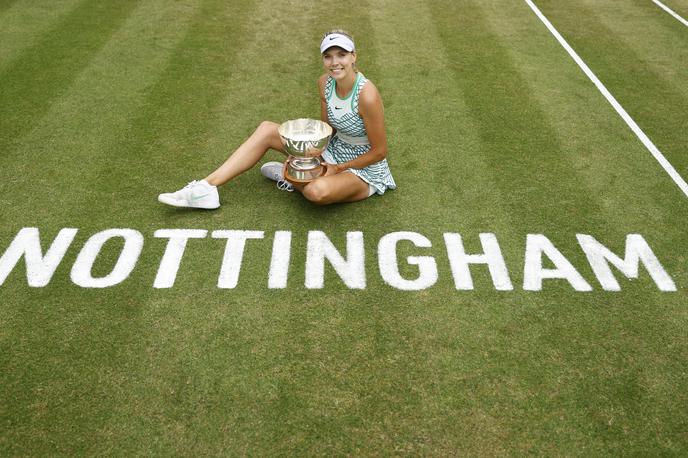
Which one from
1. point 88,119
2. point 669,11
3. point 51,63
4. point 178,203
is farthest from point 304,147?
point 669,11

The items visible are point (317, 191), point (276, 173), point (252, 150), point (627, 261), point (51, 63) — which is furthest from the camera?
point (51, 63)

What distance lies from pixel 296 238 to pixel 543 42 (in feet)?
22.2

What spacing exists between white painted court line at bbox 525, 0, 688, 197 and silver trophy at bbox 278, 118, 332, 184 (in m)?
3.85

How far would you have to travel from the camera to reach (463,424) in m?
3.96

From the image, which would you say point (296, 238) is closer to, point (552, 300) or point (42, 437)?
point (552, 300)

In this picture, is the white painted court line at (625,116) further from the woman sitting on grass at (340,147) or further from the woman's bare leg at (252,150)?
the woman's bare leg at (252,150)

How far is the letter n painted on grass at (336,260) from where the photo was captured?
16.8 ft

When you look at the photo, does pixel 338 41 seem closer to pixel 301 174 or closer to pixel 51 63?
pixel 301 174

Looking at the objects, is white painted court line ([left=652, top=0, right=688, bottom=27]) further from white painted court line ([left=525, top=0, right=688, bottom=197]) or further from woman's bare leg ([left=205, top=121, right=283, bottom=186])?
woman's bare leg ([left=205, top=121, right=283, bottom=186])

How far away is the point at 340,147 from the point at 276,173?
735 mm

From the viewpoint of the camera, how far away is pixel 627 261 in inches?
214

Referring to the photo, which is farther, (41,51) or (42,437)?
(41,51)

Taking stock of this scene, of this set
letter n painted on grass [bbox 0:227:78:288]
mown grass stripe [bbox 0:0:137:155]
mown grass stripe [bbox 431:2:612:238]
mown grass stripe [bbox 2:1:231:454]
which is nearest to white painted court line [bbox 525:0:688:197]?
mown grass stripe [bbox 431:2:612:238]

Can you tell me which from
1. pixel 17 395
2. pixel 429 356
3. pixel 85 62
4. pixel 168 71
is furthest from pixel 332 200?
pixel 85 62
